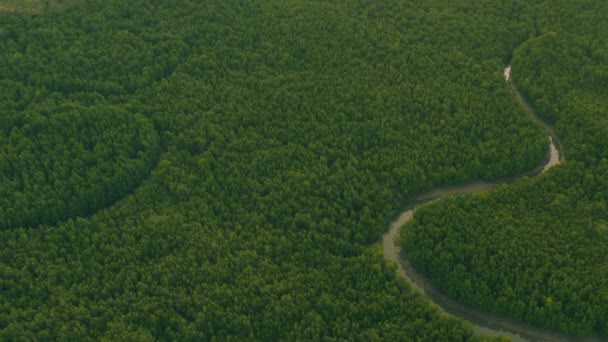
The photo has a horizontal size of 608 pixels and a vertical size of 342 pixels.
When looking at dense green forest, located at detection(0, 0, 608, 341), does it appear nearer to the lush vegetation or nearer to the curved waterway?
the lush vegetation

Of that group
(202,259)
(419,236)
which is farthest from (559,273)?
(202,259)

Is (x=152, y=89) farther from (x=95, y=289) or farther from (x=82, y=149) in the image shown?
(x=95, y=289)

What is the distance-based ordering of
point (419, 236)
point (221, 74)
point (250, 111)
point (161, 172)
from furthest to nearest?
1. point (221, 74)
2. point (250, 111)
3. point (161, 172)
4. point (419, 236)

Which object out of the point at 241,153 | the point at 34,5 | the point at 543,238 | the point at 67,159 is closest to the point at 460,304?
the point at 543,238

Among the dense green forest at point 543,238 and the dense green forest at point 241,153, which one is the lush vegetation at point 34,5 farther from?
the dense green forest at point 543,238

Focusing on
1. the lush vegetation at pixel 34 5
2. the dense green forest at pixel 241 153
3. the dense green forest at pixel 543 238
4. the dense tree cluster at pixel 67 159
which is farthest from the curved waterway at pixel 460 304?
the lush vegetation at pixel 34 5

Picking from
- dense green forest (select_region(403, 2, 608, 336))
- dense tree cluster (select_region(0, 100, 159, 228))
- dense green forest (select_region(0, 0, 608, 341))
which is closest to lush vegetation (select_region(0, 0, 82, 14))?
dense green forest (select_region(0, 0, 608, 341))
